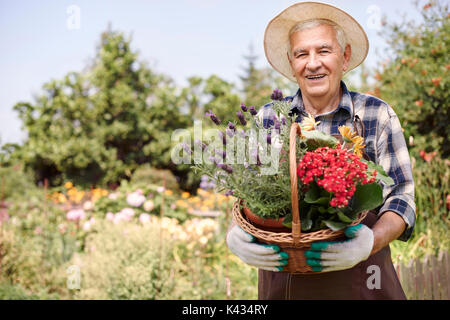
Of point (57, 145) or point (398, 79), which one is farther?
point (57, 145)

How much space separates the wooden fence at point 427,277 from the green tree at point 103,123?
7.46 m

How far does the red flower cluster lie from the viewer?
3.59 ft

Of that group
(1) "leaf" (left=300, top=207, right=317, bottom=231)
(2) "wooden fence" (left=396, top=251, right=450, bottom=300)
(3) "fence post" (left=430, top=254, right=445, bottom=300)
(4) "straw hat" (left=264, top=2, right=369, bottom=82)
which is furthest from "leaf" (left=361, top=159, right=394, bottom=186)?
(3) "fence post" (left=430, top=254, right=445, bottom=300)

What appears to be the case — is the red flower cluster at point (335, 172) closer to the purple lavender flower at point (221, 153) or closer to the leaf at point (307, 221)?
the leaf at point (307, 221)

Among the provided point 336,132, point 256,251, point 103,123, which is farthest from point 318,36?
point 103,123

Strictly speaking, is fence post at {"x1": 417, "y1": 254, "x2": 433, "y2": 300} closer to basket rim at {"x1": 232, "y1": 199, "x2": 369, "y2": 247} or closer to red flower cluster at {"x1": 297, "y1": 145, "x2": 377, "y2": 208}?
basket rim at {"x1": 232, "y1": 199, "x2": 369, "y2": 247}

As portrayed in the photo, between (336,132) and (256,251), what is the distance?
0.69 m

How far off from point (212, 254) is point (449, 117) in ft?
10.4

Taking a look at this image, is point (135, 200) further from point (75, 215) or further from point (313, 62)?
point (313, 62)

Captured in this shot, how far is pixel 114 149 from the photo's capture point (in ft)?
32.0

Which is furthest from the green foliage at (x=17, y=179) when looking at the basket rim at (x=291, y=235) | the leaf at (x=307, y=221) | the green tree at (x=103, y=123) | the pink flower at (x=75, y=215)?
the leaf at (x=307, y=221)
